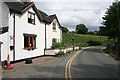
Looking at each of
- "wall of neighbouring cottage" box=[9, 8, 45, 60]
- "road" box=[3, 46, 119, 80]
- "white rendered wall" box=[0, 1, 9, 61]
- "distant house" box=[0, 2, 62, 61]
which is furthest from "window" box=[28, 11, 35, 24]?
"road" box=[3, 46, 119, 80]

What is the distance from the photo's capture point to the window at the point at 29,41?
12.1m

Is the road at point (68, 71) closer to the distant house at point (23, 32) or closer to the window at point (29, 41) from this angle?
the distant house at point (23, 32)

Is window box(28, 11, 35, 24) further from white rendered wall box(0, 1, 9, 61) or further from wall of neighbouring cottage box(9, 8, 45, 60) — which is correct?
white rendered wall box(0, 1, 9, 61)

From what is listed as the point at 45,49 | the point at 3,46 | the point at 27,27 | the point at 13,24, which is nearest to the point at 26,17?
the point at 27,27

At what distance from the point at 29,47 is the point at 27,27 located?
2.71 m

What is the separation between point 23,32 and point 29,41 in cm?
155

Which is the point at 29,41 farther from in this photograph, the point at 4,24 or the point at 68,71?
the point at 68,71

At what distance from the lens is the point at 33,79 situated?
5.92 meters

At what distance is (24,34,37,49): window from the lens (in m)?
12.1

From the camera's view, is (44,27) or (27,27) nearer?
(27,27)

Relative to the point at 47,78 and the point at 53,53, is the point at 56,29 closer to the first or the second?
the point at 53,53

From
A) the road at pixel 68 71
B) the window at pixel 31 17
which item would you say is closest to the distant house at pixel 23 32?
the window at pixel 31 17

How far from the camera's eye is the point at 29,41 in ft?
41.2

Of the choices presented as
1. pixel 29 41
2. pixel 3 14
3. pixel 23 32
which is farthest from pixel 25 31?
pixel 3 14
